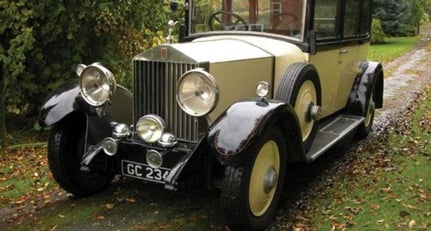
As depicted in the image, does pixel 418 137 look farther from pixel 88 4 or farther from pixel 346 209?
pixel 88 4

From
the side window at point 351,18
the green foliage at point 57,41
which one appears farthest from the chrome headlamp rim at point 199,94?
the green foliage at point 57,41

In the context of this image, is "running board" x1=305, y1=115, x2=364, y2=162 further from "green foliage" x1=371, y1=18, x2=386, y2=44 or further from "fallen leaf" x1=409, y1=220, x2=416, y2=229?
"green foliage" x1=371, y1=18, x2=386, y2=44

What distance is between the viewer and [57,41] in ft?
22.6

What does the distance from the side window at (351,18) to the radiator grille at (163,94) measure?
2766mm

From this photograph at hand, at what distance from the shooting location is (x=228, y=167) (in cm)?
373

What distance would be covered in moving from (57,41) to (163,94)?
326cm

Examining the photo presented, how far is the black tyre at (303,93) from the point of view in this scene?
4.48 metres

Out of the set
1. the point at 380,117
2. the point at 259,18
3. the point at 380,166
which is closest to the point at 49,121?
the point at 259,18

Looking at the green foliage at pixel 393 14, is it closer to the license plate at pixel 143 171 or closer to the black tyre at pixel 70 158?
the black tyre at pixel 70 158

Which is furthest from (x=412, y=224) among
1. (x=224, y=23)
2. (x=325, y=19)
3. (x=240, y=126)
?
(x=224, y=23)

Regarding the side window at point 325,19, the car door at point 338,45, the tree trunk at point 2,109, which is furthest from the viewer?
the tree trunk at point 2,109

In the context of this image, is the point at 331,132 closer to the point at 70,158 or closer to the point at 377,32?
the point at 70,158

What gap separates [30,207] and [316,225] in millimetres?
2582

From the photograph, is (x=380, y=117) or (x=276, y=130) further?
(x=380, y=117)
